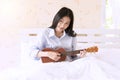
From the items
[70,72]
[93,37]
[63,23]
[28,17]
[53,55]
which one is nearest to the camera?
[70,72]

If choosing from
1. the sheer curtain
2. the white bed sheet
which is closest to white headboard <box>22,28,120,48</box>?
the sheer curtain

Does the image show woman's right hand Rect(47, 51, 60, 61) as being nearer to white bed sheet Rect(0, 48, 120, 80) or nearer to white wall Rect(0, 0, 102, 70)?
white bed sheet Rect(0, 48, 120, 80)

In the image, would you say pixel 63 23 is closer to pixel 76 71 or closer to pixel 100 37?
pixel 76 71

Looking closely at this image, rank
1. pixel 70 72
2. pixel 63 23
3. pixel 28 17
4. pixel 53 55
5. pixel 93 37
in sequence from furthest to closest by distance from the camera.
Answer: pixel 28 17 → pixel 93 37 → pixel 63 23 → pixel 53 55 → pixel 70 72

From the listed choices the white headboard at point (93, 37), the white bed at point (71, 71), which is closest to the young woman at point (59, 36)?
the white bed at point (71, 71)

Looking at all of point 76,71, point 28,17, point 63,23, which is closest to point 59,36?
point 63,23

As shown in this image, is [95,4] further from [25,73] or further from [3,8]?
[25,73]

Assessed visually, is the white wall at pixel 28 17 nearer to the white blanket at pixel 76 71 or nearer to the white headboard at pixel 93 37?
the white headboard at pixel 93 37

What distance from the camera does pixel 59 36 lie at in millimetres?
2000

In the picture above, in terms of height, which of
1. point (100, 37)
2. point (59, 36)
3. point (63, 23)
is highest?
point (63, 23)

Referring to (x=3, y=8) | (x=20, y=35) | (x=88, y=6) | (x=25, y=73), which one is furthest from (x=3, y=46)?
(x=25, y=73)

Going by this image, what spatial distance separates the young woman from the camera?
1.92m

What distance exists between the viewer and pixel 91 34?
257 centimetres

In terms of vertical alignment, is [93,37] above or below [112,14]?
below
